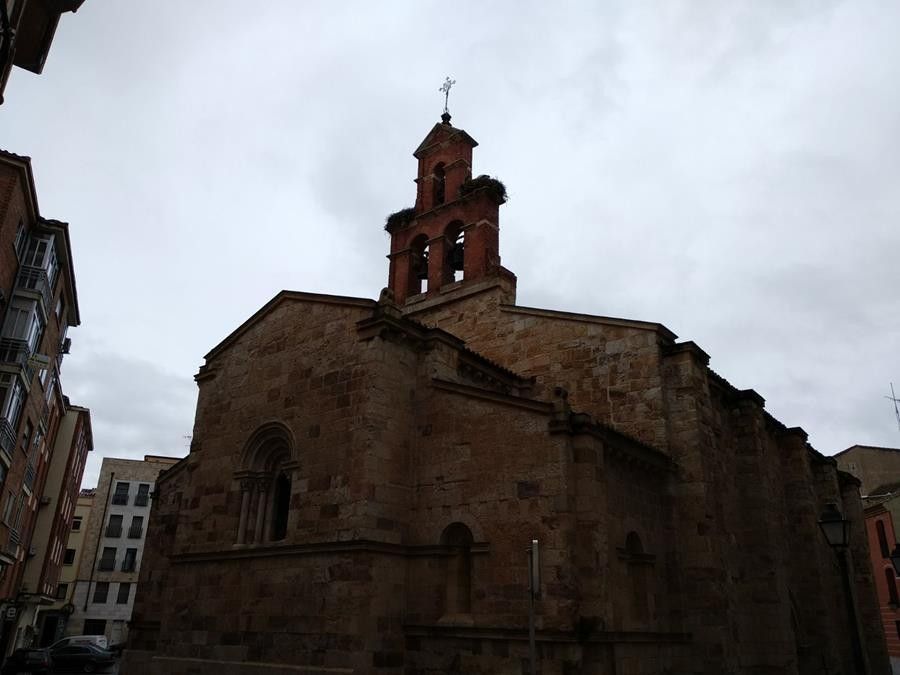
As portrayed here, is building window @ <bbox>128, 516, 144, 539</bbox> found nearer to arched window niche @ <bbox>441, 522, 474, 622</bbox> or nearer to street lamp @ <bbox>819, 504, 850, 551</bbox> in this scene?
arched window niche @ <bbox>441, 522, 474, 622</bbox>

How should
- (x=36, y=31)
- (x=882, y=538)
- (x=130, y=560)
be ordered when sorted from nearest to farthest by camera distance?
(x=36, y=31), (x=882, y=538), (x=130, y=560)

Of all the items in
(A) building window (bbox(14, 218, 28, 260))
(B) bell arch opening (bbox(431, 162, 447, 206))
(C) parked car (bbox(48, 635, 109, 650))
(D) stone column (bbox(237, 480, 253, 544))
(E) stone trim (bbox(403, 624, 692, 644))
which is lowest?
(C) parked car (bbox(48, 635, 109, 650))

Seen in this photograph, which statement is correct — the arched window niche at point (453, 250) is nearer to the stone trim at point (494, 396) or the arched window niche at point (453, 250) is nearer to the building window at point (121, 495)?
the stone trim at point (494, 396)

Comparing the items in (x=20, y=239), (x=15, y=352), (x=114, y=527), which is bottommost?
(x=114, y=527)

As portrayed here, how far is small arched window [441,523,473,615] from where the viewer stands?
1205cm

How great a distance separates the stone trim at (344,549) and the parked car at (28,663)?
16489 mm

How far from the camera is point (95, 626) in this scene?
1879 inches

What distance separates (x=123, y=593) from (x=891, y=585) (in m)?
48.4

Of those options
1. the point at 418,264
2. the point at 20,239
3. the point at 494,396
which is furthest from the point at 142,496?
the point at 494,396

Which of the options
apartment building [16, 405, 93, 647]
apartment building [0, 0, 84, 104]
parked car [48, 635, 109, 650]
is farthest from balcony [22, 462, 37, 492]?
apartment building [0, 0, 84, 104]

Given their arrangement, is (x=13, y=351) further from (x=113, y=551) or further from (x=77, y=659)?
(x=113, y=551)

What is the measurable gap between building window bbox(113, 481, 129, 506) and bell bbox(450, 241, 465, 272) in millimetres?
40733

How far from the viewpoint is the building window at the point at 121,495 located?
168 ft

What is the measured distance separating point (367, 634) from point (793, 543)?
13.5 metres
